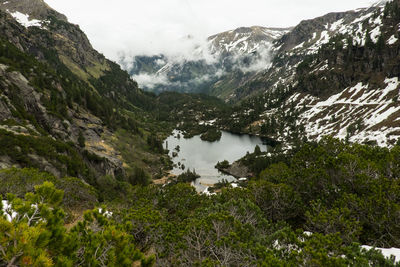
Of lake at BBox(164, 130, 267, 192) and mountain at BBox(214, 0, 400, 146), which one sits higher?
mountain at BBox(214, 0, 400, 146)

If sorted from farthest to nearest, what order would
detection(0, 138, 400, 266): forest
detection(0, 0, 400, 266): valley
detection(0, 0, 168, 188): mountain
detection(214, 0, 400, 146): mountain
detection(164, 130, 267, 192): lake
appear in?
detection(164, 130, 267, 192): lake → detection(214, 0, 400, 146): mountain → detection(0, 0, 168, 188): mountain → detection(0, 0, 400, 266): valley → detection(0, 138, 400, 266): forest

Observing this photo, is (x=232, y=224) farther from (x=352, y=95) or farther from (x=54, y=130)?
(x=352, y=95)

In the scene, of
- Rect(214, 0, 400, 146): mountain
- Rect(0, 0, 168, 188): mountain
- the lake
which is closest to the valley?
Rect(0, 0, 168, 188): mountain

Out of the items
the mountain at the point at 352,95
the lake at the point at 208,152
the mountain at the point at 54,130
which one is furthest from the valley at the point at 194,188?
the lake at the point at 208,152

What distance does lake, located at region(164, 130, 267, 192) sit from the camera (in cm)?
9909

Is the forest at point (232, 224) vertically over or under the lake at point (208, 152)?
over

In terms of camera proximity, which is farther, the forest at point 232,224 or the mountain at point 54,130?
the mountain at point 54,130

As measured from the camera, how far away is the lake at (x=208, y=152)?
99.1 meters

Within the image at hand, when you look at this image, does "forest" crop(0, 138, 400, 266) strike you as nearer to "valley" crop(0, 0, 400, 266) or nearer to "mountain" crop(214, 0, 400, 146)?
"valley" crop(0, 0, 400, 266)

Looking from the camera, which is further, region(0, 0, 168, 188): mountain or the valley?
region(0, 0, 168, 188): mountain

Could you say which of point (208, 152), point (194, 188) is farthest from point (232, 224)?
point (208, 152)

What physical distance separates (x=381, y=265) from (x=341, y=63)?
199 meters

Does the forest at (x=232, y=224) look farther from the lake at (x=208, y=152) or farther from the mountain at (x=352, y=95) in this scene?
the mountain at (x=352, y=95)

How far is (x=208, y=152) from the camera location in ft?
458
